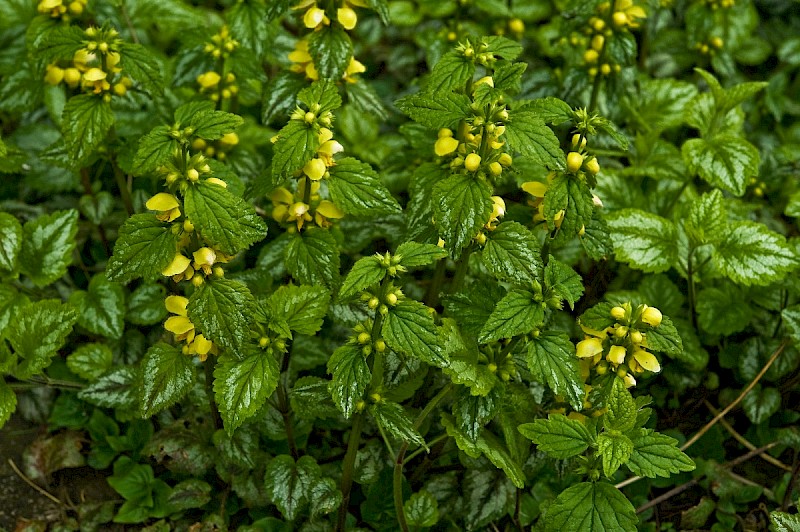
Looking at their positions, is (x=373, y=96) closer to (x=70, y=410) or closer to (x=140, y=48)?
(x=140, y=48)

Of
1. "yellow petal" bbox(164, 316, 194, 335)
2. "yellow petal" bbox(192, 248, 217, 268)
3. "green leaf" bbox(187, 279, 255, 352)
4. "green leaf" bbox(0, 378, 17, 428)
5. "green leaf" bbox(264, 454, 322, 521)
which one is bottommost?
"green leaf" bbox(264, 454, 322, 521)

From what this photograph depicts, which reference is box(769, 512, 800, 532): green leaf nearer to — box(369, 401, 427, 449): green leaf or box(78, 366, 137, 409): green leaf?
box(369, 401, 427, 449): green leaf

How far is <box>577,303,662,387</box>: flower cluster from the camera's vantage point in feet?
7.09

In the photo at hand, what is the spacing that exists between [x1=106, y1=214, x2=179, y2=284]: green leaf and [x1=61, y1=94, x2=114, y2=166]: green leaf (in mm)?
640

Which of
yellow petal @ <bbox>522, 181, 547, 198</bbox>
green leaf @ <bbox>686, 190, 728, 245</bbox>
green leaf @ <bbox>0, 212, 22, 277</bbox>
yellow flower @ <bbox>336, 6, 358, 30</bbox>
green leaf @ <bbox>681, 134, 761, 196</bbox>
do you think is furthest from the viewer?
green leaf @ <bbox>681, 134, 761, 196</bbox>

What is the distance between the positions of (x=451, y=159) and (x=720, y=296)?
135 centimetres

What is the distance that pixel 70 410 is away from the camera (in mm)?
2980

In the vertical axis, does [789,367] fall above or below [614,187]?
below

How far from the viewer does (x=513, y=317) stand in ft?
6.81

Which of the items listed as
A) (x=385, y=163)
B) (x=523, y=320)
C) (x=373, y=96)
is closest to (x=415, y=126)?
(x=373, y=96)

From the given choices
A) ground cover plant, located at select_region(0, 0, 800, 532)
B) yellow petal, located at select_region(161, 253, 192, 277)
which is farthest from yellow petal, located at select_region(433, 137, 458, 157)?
yellow petal, located at select_region(161, 253, 192, 277)

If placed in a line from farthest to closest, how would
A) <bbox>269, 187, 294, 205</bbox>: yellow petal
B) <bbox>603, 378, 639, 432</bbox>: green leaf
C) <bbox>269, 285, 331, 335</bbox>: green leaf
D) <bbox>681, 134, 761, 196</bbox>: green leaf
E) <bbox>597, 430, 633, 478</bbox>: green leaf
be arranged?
<bbox>681, 134, 761, 196</bbox>: green leaf < <bbox>269, 187, 294, 205</bbox>: yellow petal < <bbox>269, 285, 331, 335</bbox>: green leaf < <bbox>603, 378, 639, 432</bbox>: green leaf < <bbox>597, 430, 633, 478</bbox>: green leaf

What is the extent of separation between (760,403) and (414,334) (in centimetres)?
178

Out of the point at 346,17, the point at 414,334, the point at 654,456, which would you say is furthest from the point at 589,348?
the point at 346,17
